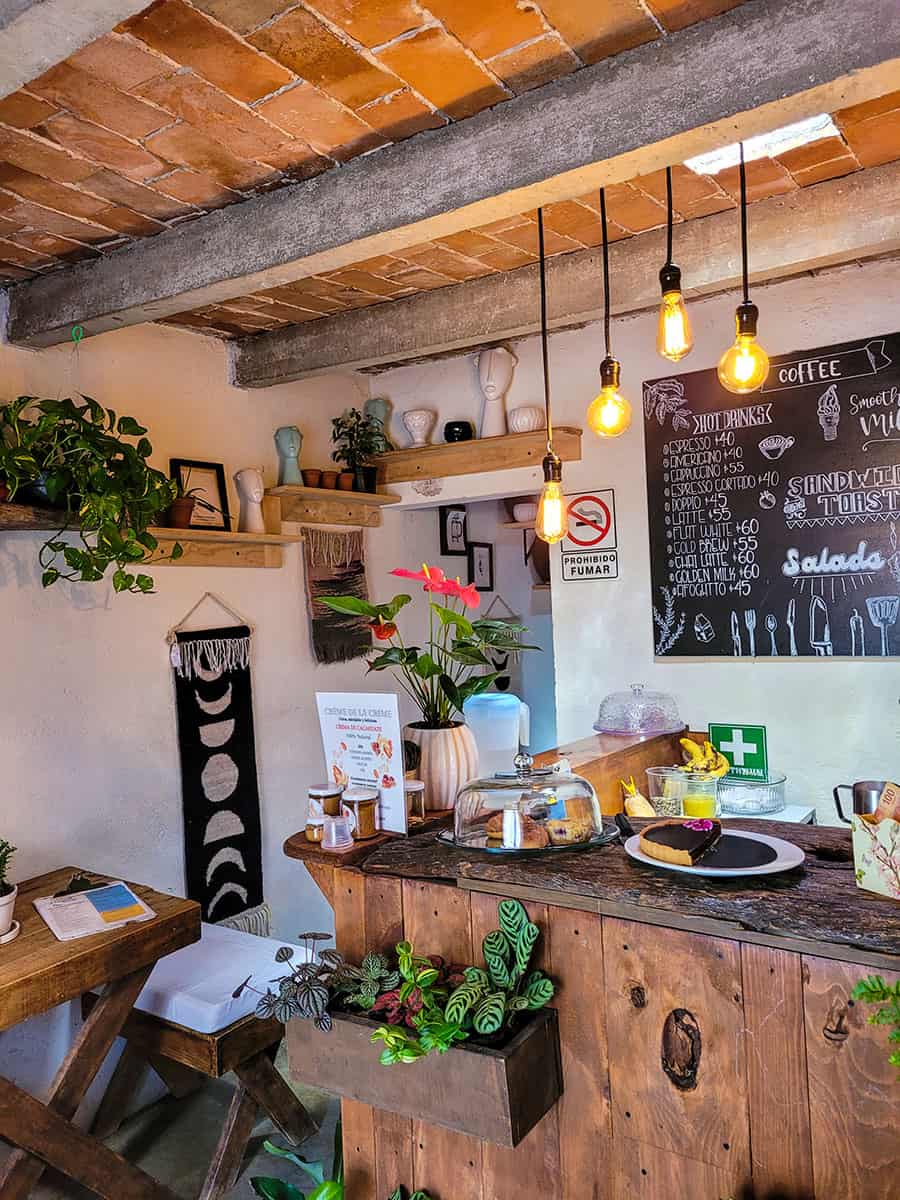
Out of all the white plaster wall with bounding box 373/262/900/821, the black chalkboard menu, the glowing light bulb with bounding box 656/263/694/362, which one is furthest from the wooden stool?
the glowing light bulb with bounding box 656/263/694/362

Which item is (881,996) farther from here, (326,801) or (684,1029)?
(326,801)

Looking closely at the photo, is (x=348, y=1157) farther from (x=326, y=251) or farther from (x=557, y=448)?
(x=557, y=448)

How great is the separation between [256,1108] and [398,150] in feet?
8.39

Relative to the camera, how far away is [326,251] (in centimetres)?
202

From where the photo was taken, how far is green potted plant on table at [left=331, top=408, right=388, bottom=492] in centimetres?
384

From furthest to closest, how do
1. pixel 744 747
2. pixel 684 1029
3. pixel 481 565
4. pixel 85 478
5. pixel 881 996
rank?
1. pixel 481 565
2. pixel 744 747
3. pixel 85 478
4. pixel 684 1029
5. pixel 881 996

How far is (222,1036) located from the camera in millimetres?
2215

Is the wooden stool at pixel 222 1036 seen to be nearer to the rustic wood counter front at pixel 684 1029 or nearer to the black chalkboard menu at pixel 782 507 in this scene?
the rustic wood counter front at pixel 684 1029

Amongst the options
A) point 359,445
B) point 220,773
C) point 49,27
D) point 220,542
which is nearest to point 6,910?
point 220,773

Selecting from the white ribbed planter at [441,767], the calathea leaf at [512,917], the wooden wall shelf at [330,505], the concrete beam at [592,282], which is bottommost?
the calathea leaf at [512,917]

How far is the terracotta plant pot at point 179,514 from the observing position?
9.90ft

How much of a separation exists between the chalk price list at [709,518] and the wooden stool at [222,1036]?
79.4 inches

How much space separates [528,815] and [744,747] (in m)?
1.78

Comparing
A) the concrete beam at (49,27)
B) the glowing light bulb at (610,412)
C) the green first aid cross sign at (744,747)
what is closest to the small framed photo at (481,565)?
the green first aid cross sign at (744,747)
